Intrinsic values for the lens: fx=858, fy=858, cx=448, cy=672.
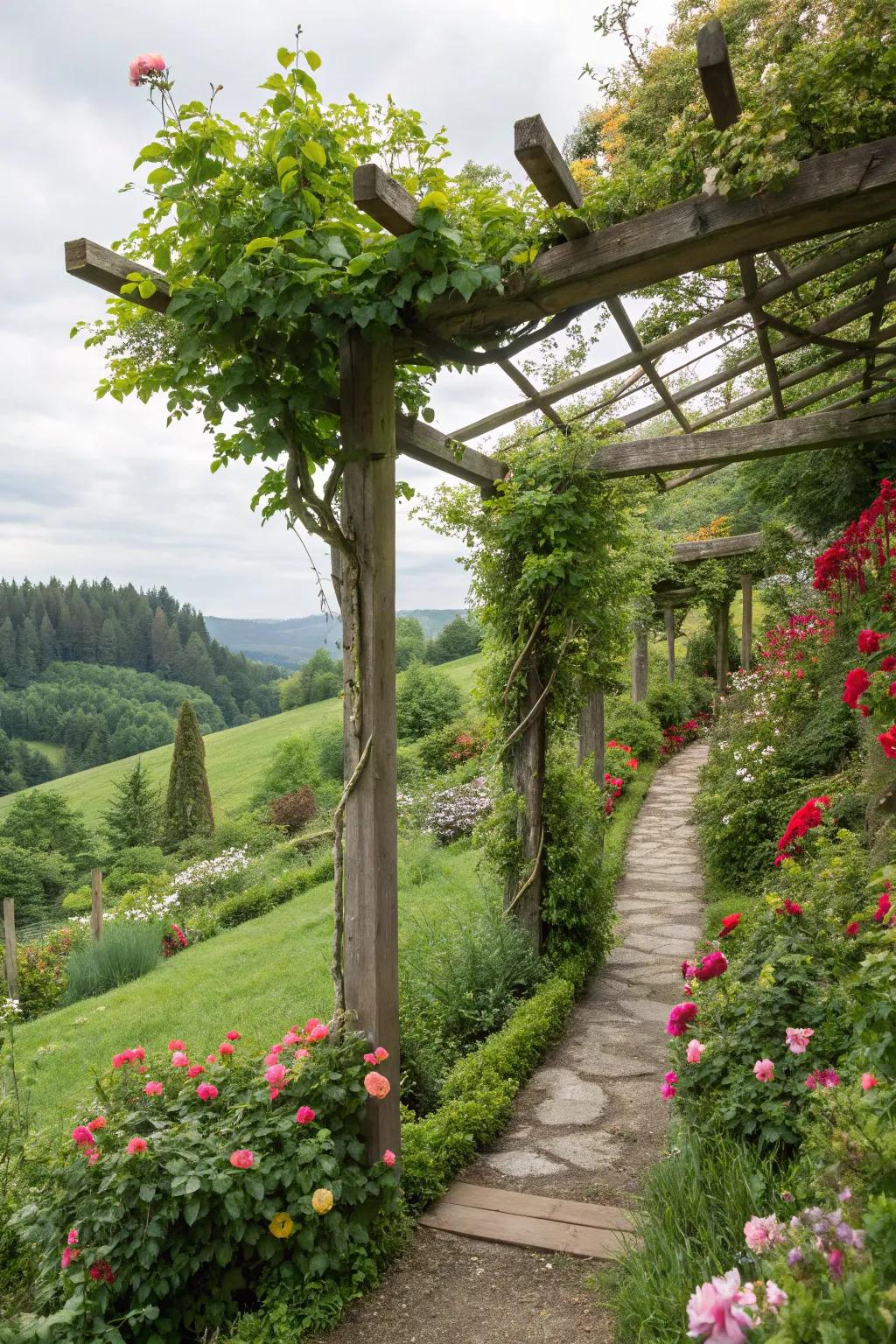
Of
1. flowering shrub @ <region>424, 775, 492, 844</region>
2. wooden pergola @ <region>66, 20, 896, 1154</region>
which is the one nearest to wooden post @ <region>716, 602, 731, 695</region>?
flowering shrub @ <region>424, 775, 492, 844</region>

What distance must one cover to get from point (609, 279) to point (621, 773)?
319 inches

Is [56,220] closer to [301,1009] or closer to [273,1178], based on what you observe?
[273,1178]

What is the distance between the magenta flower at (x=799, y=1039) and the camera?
2.19 m

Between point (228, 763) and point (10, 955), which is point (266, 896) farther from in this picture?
point (228, 763)

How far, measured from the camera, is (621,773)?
33.4 feet

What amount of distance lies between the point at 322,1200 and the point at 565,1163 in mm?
1196

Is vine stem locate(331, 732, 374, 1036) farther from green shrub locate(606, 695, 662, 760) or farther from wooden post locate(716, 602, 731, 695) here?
wooden post locate(716, 602, 731, 695)

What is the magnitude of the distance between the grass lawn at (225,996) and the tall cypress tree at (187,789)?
10.6 metres

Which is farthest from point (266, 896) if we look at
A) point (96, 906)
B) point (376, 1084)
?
point (376, 1084)

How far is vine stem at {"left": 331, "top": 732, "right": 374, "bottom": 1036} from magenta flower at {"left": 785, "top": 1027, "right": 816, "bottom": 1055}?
1307 mm

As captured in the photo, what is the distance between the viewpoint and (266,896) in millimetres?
11398

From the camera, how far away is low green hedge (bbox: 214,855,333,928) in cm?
1134

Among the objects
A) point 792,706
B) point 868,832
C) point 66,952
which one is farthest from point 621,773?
point 66,952

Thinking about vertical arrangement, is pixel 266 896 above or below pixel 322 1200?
below
